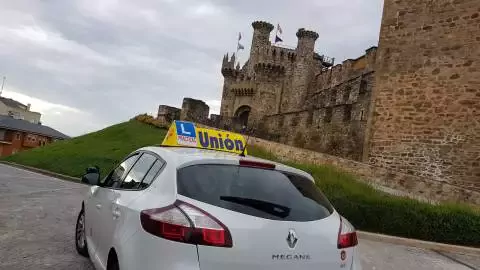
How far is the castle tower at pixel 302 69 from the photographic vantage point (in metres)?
47.4

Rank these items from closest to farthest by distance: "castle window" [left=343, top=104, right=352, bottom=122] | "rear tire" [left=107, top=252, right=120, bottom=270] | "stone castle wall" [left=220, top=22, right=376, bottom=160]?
1. "rear tire" [left=107, top=252, right=120, bottom=270]
2. "castle window" [left=343, top=104, right=352, bottom=122]
3. "stone castle wall" [left=220, top=22, right=376, bottom=160]

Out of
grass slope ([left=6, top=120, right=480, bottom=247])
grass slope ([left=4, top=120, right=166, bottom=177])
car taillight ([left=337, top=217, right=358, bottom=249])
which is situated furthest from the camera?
grass slope ([left=4, top=120, right=166, bottom=177])

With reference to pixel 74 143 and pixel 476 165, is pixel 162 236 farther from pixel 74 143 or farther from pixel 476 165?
pixel 74 143

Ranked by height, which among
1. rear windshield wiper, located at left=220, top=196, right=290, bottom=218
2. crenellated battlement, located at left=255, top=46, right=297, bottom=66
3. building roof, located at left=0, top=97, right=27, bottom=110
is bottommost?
rear windshield wiper, located at left=220, top=196, right=290, bottom=218

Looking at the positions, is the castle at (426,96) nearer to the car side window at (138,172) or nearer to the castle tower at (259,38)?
the car side window at (138,172)

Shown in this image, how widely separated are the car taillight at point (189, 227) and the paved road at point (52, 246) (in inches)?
113

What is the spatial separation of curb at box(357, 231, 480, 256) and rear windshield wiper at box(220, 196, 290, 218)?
21.8ft

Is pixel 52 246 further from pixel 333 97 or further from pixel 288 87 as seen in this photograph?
pixel 288 87

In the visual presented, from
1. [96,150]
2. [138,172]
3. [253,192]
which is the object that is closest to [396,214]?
[138,172]

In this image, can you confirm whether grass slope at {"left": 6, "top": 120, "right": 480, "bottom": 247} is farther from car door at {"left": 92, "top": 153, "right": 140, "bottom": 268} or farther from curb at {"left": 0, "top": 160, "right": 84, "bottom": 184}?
curb at {"left": 0, "top": 160, "right": 84, "bottom": 184}

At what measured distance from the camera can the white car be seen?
2.97m

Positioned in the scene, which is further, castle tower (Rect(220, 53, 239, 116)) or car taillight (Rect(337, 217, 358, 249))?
castle tower (Rect(220, 53, 239, 116))

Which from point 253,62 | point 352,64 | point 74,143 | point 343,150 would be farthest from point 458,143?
point 253,62

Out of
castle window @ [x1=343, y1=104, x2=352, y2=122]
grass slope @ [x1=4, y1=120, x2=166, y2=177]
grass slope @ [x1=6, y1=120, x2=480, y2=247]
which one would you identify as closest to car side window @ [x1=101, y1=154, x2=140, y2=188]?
grass slope @ [x1=6, y1=120, x2=480, y2=247]
